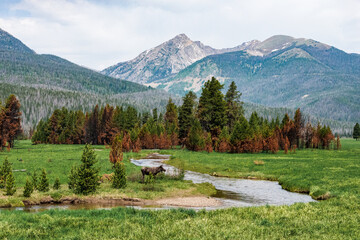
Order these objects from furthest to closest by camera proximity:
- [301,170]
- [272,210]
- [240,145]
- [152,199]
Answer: [240,145] < [301,170] < [152,199] < [272,210]

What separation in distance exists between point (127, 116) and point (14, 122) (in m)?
45.7

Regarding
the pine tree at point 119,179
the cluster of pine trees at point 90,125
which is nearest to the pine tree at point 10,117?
the cluster of pine trees at point 90,125

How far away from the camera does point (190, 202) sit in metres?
25.9

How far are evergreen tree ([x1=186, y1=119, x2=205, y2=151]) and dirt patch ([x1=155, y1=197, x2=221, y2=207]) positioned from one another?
4465cm

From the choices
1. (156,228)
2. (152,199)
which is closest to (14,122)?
(152,199)

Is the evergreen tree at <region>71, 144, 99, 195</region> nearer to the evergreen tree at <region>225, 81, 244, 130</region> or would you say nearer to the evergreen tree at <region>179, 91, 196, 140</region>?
the evergreen tree at <region>179, 91, 196, 140</region>

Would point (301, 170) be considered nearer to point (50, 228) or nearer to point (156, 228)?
point (156, 228)

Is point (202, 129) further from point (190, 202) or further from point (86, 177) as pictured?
point (86, 177)

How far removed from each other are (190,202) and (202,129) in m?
54.5

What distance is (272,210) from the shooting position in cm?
1912

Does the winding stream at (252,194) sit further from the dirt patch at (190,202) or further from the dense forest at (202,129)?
the dense forest at (202,129)

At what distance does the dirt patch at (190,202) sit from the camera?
2520 centimetres

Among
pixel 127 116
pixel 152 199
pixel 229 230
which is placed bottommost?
pixel 152 199

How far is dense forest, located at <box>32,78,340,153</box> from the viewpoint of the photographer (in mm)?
73312
